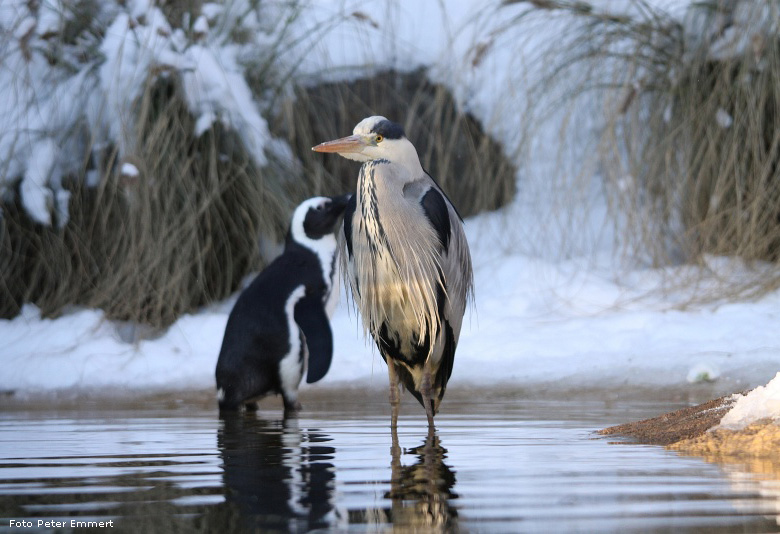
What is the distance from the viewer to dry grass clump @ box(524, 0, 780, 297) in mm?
8688

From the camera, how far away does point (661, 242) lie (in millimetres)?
9203

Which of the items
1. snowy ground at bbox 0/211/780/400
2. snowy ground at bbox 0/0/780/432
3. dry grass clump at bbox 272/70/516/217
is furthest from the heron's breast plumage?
dry grass clump at bbox 272/70/516/217

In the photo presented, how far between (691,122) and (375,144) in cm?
448

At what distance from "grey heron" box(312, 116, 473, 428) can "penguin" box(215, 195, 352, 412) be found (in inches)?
51.1

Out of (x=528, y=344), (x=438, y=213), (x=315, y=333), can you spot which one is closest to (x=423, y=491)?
(x=438, y=213)

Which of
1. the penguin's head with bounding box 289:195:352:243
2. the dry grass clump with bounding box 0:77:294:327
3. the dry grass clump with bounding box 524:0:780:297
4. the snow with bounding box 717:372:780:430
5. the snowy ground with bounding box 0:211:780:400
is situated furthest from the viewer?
the dry grass clump with bounding box 0:77:294:327

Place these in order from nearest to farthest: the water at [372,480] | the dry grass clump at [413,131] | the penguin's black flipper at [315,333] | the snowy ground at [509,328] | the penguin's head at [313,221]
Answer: the water at [372,480] → the penguin's black flipper at [315,333] → the snowy ground at [509,328] → the penguin's head at [313,221] → the dry grass clump at [413,131]

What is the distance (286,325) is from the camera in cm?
698

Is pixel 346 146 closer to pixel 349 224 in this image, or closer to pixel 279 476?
pixel 349 224

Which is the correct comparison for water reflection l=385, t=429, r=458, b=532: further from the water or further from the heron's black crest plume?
the heron's black crest plume

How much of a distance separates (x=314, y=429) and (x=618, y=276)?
4.62 m

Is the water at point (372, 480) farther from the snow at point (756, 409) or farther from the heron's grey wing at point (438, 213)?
the heron's grey wing at point (438, 213)

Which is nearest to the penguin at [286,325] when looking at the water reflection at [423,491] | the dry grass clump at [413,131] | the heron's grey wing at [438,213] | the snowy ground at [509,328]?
the snowy ground at [509,328]

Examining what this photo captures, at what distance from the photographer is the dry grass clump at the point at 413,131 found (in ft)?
32.5
